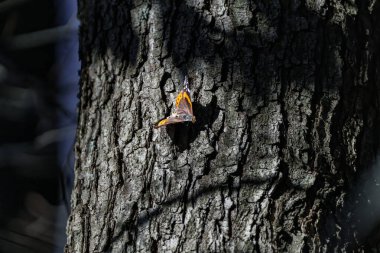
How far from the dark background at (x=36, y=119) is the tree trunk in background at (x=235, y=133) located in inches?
47.5

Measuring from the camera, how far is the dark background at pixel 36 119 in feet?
10.5

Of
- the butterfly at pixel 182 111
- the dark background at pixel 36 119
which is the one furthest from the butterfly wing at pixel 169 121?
the dark background at pixel 36 119

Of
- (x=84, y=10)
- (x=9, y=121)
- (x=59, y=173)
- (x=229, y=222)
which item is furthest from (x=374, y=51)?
(x=9, y=121)

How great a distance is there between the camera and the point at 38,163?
10.7 ft

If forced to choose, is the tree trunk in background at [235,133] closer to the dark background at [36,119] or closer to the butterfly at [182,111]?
the butterfly at [182,111]

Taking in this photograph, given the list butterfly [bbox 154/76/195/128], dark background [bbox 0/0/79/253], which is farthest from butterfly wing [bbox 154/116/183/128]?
dark background [bbox 0/0/79/253]

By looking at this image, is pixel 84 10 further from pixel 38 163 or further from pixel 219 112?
pixel 38 163

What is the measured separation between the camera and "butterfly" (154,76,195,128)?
71.0 inches

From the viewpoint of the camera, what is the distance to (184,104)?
1.82m

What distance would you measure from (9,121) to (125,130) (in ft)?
4.96

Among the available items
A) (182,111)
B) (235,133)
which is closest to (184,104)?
(182,111)

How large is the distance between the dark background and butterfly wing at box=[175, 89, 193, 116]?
4.38 feet

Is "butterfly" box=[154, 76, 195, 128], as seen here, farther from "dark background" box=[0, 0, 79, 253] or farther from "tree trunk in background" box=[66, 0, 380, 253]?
"dark background" box=[0, 0, 79, 253]

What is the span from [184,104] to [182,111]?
0.06 ft
